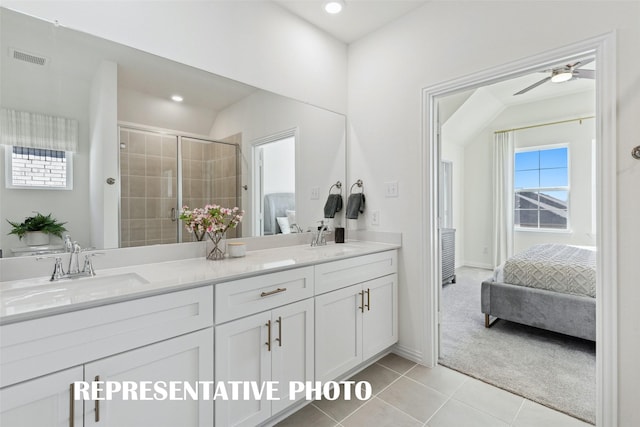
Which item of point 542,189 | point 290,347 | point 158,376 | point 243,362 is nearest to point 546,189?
point 542,189

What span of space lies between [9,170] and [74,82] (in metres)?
0.50

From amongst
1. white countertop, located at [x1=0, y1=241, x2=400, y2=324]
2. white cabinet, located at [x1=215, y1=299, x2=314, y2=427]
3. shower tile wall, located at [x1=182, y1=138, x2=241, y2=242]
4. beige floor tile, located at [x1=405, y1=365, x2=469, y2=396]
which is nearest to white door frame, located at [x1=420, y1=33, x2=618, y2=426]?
beige floor tile, located at [x1=405, y1=365, x2=469, y2=396]

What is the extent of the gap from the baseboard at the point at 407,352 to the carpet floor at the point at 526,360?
188 mm

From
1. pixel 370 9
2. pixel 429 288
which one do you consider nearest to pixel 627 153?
pixel 429 288

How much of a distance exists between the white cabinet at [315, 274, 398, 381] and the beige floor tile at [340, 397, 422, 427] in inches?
9.3

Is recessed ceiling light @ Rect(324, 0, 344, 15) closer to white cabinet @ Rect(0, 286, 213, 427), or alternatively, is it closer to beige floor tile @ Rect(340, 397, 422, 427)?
white cabinet @ Rect(0, 286, 213, 427)

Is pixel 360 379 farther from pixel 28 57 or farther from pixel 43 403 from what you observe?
pixel 28 57

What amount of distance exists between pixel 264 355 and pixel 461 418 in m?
1.18

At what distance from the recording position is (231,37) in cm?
194

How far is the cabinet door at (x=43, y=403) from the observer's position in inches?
35.4

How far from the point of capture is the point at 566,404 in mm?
1771

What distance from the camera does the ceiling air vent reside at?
4.23 ft

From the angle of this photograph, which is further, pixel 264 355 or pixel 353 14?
pixel 353 14

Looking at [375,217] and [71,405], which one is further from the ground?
[375,217]
